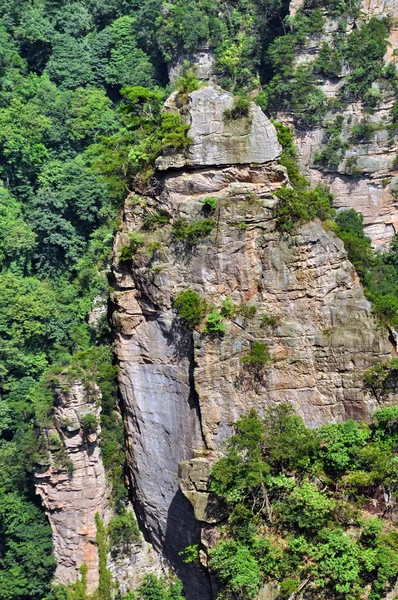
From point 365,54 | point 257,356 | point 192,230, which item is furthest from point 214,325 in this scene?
point 365,54

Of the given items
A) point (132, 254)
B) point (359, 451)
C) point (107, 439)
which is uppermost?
point (132, 254)

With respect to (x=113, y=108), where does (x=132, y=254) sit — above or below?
below

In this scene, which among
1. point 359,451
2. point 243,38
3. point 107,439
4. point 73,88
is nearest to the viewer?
point 359,451

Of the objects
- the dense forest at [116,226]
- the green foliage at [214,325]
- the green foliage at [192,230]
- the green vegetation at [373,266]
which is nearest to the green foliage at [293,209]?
the dense forest at [116,226]

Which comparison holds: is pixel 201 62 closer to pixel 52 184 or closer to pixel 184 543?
pixel 52 184

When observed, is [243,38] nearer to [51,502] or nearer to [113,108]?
[113,108]

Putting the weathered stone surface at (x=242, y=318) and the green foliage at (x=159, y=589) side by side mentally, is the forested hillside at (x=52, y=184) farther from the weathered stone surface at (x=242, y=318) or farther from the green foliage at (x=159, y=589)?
the weathered stone surface at (x=242, y=318)

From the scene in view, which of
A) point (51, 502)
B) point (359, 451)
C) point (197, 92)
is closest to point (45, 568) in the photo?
point (51, 502)

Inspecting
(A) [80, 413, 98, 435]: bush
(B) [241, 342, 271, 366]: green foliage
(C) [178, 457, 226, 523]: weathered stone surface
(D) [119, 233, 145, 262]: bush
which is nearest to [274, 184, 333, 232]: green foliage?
(B) [241, 342, 271, 366]: green foliage
